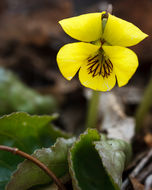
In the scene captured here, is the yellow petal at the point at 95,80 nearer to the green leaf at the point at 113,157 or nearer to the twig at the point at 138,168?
the green leaf at the point at 113,157

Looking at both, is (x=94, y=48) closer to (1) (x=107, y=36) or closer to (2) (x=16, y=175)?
(1) (x=107, y=36)

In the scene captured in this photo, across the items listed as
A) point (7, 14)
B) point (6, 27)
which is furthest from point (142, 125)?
point (7, 14)

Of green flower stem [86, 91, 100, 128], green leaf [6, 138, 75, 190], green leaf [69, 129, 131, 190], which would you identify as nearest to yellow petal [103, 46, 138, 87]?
green leaf [69, 129, 131, 190]

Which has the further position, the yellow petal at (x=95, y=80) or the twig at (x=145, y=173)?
the twig at (x=145, y=173)

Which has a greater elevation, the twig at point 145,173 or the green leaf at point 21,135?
the green leaf at point 21,135

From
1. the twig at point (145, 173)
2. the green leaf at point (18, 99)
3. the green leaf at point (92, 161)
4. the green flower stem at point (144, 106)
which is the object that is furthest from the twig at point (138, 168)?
the green leaf at point (18, 99)

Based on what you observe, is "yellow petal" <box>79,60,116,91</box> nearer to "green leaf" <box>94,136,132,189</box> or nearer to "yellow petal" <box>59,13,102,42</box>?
"yellow petal" <box>59,13,102,42</box>

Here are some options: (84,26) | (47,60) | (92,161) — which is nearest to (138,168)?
(92,161)
